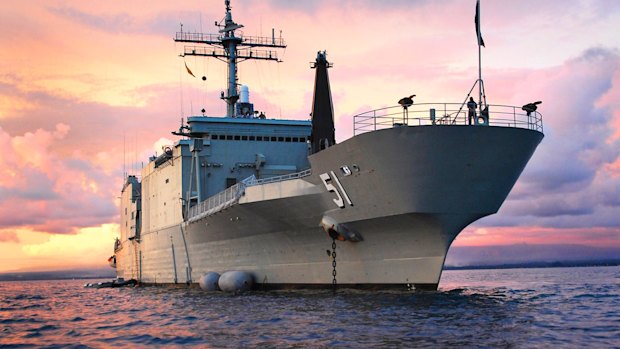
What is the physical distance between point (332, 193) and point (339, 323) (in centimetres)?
661

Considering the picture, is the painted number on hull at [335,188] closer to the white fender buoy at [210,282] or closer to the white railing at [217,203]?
the white railing at [217,203]

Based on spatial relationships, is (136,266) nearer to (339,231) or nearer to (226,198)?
(226,198)

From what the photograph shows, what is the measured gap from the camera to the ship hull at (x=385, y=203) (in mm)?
18359

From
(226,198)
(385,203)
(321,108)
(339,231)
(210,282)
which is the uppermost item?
(321,108)

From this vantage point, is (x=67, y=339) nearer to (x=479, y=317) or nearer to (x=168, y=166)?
(x=479, y=317)

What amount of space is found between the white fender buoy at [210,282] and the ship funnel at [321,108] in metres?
6.51

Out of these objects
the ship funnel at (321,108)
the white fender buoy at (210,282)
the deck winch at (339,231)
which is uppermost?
the ship funnel at (321,108)

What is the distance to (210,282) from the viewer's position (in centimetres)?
2633

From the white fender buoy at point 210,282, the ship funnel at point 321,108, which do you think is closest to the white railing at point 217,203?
the white fender buoy at point 210,282

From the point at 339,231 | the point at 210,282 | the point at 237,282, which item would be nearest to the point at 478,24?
the point at 339,231

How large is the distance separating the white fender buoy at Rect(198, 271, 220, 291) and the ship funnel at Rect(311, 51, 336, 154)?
21.3ft

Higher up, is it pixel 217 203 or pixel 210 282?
pixel 217 203

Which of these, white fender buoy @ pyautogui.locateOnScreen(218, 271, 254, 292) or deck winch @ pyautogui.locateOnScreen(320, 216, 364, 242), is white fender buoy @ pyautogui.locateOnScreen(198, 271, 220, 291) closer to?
white fender buoy @ pyautogui.locateOnScreen(218, 271, 254, 292)

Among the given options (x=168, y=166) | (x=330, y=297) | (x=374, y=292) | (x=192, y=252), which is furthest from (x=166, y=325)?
(x=168, y=166)
